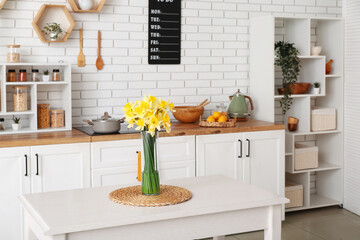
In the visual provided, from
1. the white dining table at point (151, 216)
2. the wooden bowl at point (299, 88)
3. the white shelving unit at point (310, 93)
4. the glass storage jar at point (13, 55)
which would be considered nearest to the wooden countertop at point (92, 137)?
the white shelving unit at point (310, 93)

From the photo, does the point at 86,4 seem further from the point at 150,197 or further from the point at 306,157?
the point at 306,157

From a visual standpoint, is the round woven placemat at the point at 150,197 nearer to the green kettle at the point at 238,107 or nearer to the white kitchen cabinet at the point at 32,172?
the white kitchen cabinet at the point at 32,172

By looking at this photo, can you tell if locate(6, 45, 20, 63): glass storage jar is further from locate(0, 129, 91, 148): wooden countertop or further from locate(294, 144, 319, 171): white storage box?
locate(294, 144, 319, 171): white storage box

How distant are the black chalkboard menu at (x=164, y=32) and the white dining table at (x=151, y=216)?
2.60 m

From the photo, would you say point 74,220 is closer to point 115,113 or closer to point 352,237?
point 115,113

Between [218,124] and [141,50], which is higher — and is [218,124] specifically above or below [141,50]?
below

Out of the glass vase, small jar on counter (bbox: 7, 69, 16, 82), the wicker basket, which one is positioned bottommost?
the wicker basket

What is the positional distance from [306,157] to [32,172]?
3178 mm

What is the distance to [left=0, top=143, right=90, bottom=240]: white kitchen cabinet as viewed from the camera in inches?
167

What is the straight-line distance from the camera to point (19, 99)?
4.71m

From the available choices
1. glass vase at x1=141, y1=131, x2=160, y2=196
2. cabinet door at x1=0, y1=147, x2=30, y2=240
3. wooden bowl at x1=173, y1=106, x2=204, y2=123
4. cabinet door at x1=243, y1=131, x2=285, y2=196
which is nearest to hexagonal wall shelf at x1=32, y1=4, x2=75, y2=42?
cabinet door at x1=0, y1=147, x2=30, y2=240

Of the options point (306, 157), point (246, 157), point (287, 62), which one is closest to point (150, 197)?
point (246, 157)

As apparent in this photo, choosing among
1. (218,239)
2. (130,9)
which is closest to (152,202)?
(218,239)

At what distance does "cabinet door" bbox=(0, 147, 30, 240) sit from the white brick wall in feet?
3.48
